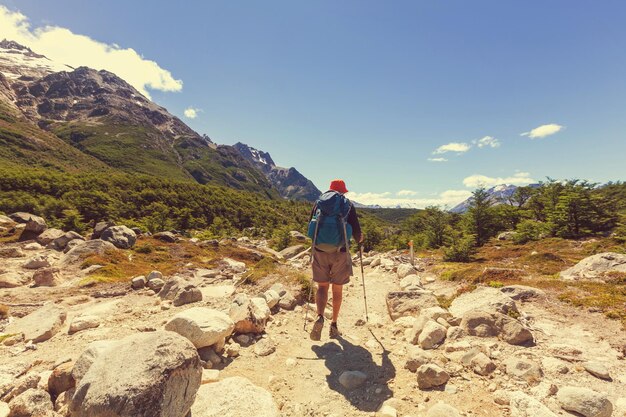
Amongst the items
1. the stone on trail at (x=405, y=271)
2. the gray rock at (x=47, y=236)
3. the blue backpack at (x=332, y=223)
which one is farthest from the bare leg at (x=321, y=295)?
the gray rock at (x=47, y=236)

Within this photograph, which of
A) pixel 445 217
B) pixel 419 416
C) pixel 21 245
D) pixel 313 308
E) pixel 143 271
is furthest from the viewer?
pixel 445 217

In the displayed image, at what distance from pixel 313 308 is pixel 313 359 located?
114 inches

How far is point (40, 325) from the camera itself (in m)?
6.09

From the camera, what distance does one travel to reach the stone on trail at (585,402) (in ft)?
10.6

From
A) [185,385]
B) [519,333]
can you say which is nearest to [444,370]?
[519,333]

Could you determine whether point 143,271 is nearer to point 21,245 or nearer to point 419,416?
point 21,245

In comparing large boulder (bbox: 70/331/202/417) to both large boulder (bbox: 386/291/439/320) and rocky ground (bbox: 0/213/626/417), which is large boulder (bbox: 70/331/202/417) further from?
large boulder (bbox: 386/291/439/320)

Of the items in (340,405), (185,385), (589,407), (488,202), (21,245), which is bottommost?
(340,405)

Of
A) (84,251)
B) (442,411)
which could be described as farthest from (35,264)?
(442,411)

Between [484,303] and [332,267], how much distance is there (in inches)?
142

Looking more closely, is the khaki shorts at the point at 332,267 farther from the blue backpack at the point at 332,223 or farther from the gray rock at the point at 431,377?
the gray rock at the point at 431,377

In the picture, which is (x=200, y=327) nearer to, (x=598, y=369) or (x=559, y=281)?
(x=598, y=369)

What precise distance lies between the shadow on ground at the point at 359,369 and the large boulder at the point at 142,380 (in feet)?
7.19

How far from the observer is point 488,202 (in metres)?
26.2
